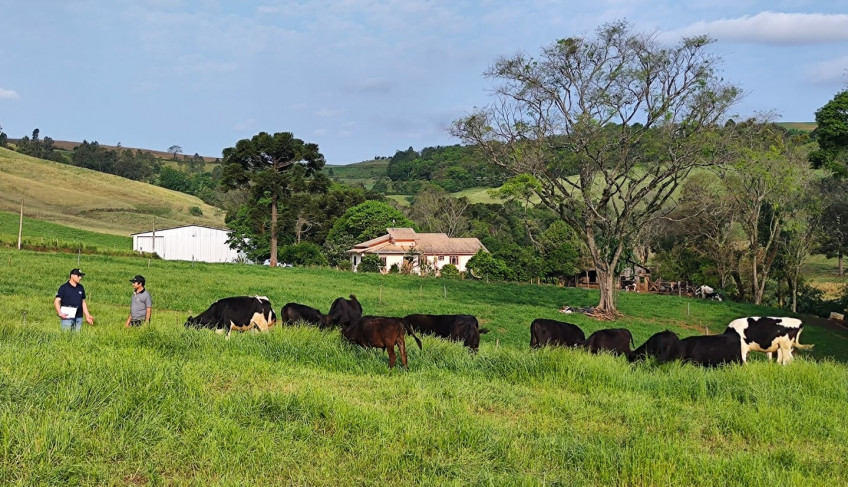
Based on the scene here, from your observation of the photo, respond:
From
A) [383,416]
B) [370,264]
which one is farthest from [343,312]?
[370,264]

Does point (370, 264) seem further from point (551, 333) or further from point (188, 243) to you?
point (551, 333)

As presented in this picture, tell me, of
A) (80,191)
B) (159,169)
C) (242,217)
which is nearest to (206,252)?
(242,217)

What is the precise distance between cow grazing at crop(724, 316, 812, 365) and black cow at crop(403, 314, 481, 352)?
19.0 feet

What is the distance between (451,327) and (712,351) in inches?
199

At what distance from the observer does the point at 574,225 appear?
110 ft

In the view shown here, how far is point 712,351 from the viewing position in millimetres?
11828

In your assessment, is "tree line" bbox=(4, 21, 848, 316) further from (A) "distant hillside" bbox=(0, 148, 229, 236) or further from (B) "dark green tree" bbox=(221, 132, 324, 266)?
(A) "distant hillside" bbox=(0, 148, 229, 236)

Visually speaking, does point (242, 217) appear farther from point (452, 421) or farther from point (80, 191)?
point (452, 421)

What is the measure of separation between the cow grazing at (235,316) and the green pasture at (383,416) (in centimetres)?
271

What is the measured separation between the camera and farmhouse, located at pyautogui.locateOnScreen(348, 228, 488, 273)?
63.6 metres

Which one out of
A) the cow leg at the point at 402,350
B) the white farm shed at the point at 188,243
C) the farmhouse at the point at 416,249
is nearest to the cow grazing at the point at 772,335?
the cow leg at the point at 402,350

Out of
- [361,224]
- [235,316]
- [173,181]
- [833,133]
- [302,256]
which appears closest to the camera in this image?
[235,316]

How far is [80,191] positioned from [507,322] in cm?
9061

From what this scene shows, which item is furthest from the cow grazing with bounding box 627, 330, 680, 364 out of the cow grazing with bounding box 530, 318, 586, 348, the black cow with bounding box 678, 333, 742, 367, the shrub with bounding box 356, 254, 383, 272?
the shrub with bounding box 356, 254, 383, 272
